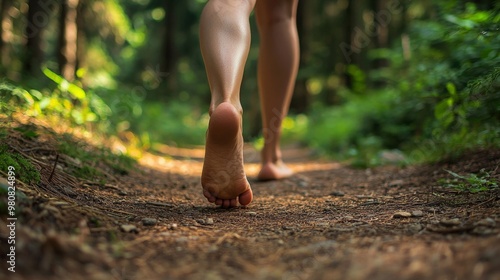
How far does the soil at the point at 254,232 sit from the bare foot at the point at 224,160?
76 mm

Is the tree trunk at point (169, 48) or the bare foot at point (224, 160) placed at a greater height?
the tree trunk at point (169, 48)

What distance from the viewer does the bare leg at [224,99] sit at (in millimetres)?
1669

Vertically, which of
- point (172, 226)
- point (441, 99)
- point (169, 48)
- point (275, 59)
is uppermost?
point (169, 48)

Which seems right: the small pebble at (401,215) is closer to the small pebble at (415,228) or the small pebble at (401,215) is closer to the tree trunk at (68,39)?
the small pebble at (415,228)

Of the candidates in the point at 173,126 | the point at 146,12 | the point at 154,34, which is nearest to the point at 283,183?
the point at 173,126

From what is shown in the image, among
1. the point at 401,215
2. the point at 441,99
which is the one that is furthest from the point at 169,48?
the point at 401,215

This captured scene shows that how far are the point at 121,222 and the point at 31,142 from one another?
3.38 feet

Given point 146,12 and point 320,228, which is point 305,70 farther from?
point 320,228

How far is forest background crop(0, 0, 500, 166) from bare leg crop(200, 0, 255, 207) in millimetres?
1075

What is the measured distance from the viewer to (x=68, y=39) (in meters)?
5.19

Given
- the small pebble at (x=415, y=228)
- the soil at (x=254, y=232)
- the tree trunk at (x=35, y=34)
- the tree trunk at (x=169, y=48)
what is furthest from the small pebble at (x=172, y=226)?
the tree trunk at (x=169, y=48)

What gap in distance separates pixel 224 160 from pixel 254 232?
0.40m

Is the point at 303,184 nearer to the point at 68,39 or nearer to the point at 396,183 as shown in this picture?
the point at 396,183

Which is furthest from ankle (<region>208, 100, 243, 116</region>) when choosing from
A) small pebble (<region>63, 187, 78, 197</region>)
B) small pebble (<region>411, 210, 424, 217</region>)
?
small pebble (<region>411, 210, 424, 217</region>)
